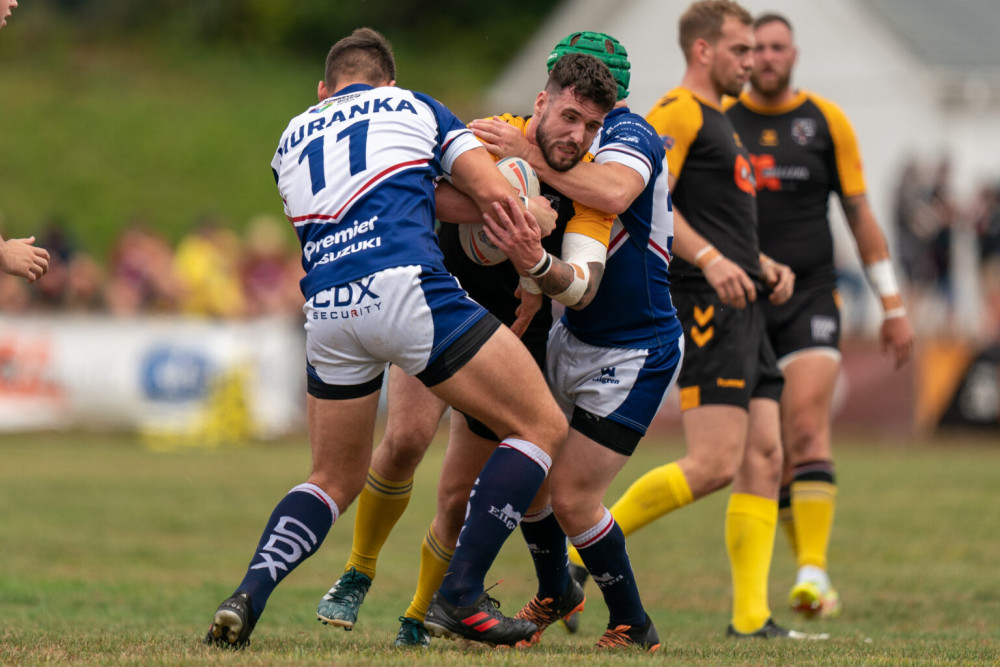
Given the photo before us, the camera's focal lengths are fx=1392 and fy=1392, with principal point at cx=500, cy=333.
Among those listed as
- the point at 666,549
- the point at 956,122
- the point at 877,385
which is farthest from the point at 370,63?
the point at 956,122

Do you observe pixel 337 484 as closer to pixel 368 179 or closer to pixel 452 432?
pixel 452 432

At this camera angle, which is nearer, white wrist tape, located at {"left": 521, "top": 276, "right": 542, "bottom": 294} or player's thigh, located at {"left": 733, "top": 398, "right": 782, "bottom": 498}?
white wrist tape, located at {"left": 521, "top": 276, "right": 542, "bottom": 294}

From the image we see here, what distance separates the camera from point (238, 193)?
102 ft

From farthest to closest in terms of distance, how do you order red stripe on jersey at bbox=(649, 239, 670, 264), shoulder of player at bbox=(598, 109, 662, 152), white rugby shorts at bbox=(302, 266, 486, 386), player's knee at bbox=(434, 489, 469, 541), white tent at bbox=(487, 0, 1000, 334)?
white tent at bbox=(487, 0, 1000, 334) → player's knee at bbox=(434, 489, 469, 541) → red stripe on jersey at bbox=(649, 239, 670, 264) → shoulder of player at bbox=(598, 109, 662, 152) → white rugby shorts at bbox=(302, 266, 486, 386)

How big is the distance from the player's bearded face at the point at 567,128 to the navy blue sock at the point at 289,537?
4.95 feet

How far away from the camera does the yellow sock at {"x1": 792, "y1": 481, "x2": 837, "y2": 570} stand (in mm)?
7352

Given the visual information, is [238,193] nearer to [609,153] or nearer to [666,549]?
[666,549]

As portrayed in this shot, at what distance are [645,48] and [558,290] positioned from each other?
25682mm

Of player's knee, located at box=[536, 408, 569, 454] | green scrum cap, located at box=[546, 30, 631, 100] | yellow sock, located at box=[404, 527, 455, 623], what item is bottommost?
yellow sock, located at box=[404, 527, 455, 623]

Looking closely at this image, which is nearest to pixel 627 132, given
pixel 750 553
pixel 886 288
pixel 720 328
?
pixel 720 328

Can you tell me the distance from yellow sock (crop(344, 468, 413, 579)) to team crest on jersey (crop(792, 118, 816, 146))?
10.4 ft

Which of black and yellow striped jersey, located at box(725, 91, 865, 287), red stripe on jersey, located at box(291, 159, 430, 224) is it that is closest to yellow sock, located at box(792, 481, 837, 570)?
black and yellow striped jersey, located at box(725, 91, 865, 287)

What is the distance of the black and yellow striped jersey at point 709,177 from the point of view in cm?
645

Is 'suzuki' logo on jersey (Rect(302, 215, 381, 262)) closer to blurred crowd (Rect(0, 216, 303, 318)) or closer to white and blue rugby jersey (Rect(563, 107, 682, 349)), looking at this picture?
white and blue rugby jersey (Rect(563, 107, 682, 349))
